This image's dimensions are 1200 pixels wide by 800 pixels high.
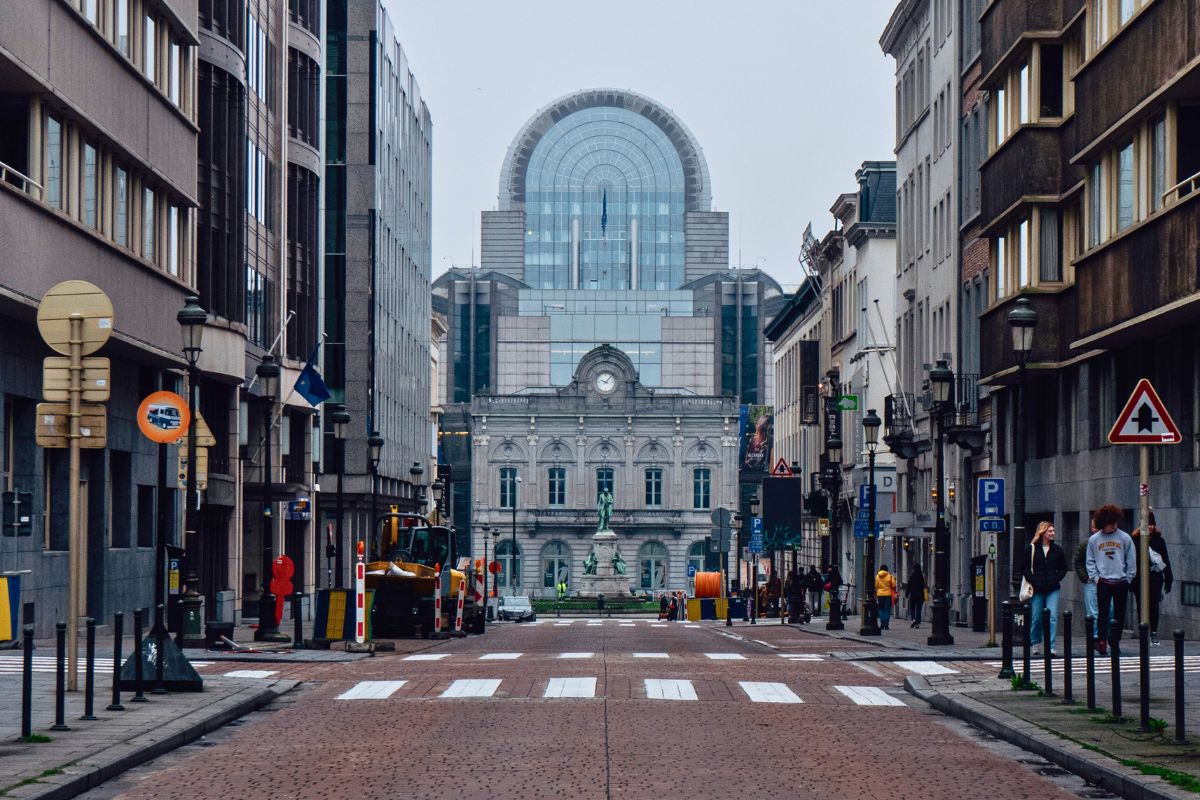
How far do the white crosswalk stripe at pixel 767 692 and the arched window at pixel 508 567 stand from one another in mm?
114455

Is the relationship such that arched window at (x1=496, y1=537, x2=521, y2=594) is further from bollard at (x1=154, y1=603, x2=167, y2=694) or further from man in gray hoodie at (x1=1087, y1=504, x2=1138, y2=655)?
bollard at (x1=154, y1=603, x2=167, y2=694)

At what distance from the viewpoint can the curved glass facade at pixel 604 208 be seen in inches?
7200

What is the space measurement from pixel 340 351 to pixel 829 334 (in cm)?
2361

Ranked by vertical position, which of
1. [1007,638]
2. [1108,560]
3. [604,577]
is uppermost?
[1108,560]

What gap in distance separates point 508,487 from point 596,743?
129186 mm

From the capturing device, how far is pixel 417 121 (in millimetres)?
93312

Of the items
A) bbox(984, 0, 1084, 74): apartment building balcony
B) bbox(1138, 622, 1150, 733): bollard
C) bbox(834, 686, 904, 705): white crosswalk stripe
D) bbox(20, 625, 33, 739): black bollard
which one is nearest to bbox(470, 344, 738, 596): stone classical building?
bbox(984, 0, 1084, 74): apartment building balcony

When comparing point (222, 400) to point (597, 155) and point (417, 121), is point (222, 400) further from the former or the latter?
point (597, 155)

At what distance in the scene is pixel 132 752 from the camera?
570 inches

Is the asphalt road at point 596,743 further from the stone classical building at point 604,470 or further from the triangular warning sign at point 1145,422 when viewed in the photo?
the stone classical building at point 604,470

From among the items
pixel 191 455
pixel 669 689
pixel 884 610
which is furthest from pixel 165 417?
pixel 884 610

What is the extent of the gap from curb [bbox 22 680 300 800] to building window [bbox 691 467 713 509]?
127 metres

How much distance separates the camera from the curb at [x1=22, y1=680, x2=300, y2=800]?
41.6ft

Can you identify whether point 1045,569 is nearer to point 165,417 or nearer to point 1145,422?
point 1145,422
